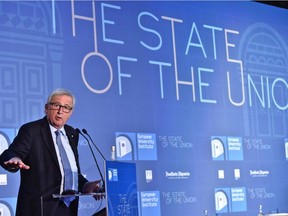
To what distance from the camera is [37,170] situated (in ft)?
11.6

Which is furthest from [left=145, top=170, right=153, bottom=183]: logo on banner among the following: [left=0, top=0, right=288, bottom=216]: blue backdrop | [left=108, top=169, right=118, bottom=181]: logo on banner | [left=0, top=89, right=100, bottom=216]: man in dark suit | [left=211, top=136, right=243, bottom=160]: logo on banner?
[left=108, top=169, right=118, bottom=181]: logo on banner

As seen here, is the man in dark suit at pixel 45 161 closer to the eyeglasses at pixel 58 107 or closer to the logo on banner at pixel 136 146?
the eyeglasses at pixel 58 107

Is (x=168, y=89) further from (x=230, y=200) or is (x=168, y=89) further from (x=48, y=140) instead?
(x=48, y=140)

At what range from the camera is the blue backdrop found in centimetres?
509

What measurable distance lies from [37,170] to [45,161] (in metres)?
0.08

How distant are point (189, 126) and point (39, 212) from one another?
121 inches

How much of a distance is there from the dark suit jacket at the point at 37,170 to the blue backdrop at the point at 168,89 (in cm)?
129

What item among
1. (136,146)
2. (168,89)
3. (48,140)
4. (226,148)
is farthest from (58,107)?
(226,148)

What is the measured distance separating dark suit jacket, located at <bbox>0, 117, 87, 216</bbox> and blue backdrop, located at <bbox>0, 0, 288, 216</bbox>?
1291 mm

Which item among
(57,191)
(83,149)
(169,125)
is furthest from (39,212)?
(169,125)

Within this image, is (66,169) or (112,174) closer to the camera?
(112,174)

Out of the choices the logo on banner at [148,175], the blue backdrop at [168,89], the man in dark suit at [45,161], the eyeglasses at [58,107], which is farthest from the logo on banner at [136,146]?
the eyeglasses at [58,107]

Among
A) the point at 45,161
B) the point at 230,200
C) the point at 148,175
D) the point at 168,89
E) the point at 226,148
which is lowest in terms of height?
the point at 230,200

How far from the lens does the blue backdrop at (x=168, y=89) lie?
5086 millimetres
